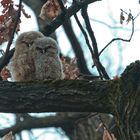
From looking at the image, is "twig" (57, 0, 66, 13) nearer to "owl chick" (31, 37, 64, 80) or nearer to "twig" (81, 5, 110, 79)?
"twig" (81, 5, 110, 79)

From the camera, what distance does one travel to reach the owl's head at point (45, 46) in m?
5.22

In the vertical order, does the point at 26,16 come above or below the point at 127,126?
above

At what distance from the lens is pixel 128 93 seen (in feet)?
14.6

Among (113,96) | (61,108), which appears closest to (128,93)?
(113,96)

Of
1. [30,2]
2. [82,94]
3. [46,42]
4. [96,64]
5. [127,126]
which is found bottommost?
[127,126]

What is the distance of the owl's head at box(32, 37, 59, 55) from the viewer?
522 centimetres

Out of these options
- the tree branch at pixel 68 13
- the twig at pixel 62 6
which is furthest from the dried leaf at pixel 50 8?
the twig at pixel 62 6

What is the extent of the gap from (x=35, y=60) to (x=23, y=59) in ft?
0.34

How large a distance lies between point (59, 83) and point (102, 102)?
350 mm

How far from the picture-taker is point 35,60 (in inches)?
205

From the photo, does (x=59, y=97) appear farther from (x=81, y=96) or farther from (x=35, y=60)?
(x=35, y=60)

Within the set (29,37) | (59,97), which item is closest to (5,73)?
(29,37)

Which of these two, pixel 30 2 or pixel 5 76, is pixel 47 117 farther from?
pixel 5 76

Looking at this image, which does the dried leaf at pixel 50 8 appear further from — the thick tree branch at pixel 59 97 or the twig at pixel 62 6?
the thick tree branch at pixel 59 97
